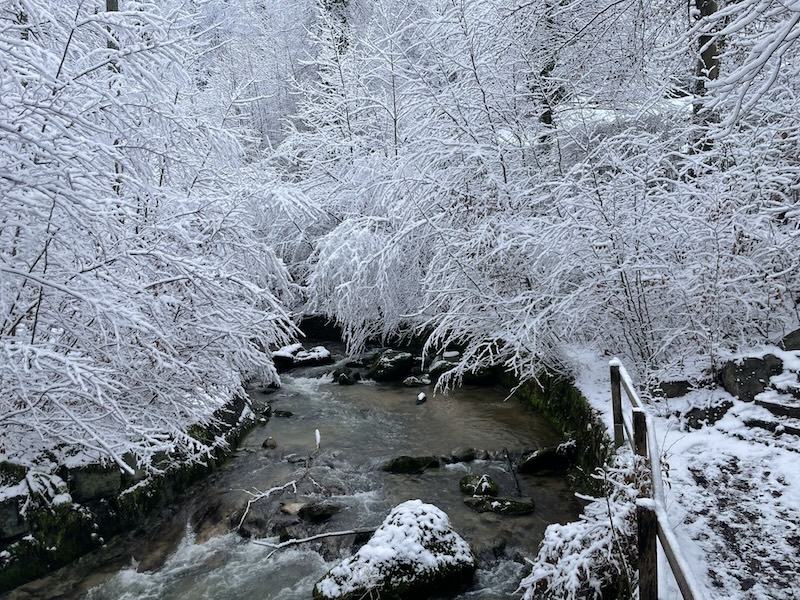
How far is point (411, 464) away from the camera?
8.48 metres

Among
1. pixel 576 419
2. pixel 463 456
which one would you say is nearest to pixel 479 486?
pixel 463 456

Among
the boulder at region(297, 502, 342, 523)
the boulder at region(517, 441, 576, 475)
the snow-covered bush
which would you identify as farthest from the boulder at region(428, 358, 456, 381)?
the snow-covered bush

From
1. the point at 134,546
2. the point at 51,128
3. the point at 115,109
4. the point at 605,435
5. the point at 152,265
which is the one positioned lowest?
the point at 134,546

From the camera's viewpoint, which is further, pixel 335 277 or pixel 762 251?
pixel 335 277

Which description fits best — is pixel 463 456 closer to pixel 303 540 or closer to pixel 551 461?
pixel 551 461

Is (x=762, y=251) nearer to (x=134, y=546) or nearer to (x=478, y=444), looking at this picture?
(x=478, y=444)

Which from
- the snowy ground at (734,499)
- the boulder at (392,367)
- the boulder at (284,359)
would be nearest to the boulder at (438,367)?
the boulder at (392,367)

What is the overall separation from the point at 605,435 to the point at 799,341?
216 cm

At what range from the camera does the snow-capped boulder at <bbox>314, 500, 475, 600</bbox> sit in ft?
18.0

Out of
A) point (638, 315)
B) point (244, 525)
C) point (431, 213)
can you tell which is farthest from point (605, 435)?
point (431, 213)

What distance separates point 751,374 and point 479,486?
3.32 metres

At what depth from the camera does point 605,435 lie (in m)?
6.74

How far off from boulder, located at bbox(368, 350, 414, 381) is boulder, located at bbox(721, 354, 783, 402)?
25.5 feet

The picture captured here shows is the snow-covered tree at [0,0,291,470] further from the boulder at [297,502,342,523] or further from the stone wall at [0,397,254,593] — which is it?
the boulder at [297,502,342,523]
